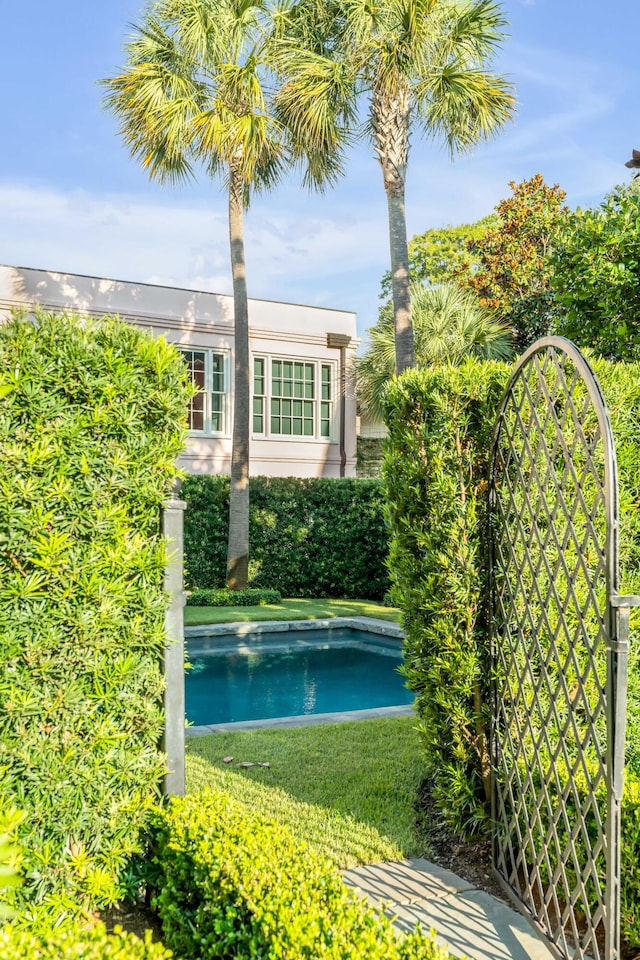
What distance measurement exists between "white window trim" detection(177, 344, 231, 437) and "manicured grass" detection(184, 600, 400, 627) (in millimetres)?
5513

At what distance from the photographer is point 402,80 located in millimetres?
12742

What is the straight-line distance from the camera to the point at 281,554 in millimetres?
17375

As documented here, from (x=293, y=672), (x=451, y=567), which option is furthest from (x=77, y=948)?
(x=293, y=672)

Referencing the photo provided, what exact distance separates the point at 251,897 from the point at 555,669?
7.13ft

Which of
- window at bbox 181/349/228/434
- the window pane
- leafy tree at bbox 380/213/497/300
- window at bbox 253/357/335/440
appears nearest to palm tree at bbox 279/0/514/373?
window at bbox 181/349/228/434

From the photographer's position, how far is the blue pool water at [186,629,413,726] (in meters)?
9.96

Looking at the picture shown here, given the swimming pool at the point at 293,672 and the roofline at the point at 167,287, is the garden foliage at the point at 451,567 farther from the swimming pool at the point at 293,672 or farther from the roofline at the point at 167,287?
the roofline at the point at 167,287

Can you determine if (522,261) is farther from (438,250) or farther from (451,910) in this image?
(451,910)

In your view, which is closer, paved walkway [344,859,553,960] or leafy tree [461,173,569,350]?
paved walkway [344,859,553,960]

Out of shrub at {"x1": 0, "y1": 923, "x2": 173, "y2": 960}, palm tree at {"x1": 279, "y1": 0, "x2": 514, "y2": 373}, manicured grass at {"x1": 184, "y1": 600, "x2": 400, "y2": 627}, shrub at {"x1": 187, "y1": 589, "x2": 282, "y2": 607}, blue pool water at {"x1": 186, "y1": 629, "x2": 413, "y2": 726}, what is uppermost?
palm tree at {"x1": 279, "y1": 0, "x2": 514, "y2": 373}

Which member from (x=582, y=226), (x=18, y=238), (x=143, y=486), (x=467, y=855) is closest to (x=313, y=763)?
(x=467, y=855)

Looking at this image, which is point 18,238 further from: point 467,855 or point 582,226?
point 467,855

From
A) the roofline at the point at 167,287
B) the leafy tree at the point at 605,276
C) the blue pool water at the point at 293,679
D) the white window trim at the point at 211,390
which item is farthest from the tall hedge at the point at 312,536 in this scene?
the leafy tree at the point at 605,276

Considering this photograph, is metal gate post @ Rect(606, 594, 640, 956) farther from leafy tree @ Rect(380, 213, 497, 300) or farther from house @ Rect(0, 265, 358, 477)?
leafy tree @ Rect(380, 213, 497, 300)
